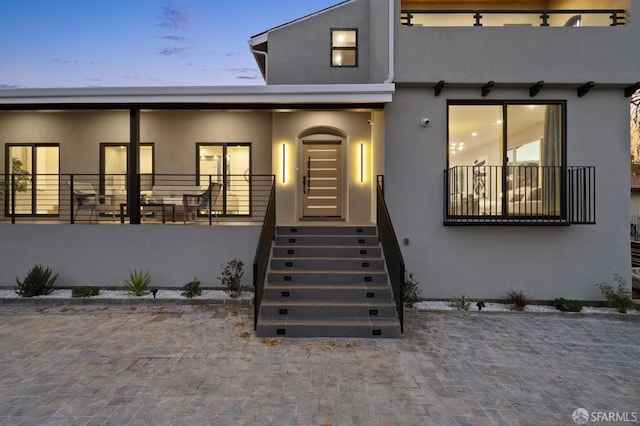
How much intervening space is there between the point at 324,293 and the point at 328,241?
1.28m

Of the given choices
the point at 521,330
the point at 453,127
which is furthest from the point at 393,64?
the point at 521,330

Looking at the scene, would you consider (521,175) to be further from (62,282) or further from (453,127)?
(62,282)

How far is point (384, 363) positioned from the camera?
4.30 meters

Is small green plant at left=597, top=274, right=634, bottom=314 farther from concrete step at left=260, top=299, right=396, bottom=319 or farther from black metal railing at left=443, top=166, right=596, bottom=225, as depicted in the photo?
concrete step at left=260, top=299, right=396, bottom=319

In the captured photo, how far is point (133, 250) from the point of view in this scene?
23.5 ft

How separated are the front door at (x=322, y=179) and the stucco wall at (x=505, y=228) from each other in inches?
112

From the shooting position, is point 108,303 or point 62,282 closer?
point 108,303

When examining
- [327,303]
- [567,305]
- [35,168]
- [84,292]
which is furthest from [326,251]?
[35,168]

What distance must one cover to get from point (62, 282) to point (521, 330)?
8317mm

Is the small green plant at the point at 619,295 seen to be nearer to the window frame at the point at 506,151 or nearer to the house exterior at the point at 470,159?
the house exterior at the point at 470,159

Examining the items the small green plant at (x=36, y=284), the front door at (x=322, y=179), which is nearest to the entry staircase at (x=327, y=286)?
the front door at (x=322, y=179)

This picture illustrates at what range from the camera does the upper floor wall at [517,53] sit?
6730 mm

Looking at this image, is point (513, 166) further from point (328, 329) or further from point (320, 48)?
point (320, 48)

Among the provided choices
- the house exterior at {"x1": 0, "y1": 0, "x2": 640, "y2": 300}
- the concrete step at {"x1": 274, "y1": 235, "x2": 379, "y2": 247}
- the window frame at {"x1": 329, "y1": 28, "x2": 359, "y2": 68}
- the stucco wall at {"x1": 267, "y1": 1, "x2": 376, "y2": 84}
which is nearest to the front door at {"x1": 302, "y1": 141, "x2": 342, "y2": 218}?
the stucco wall at {"x1": 267, "y1": 1, "x2": 376, "y2": 84}
